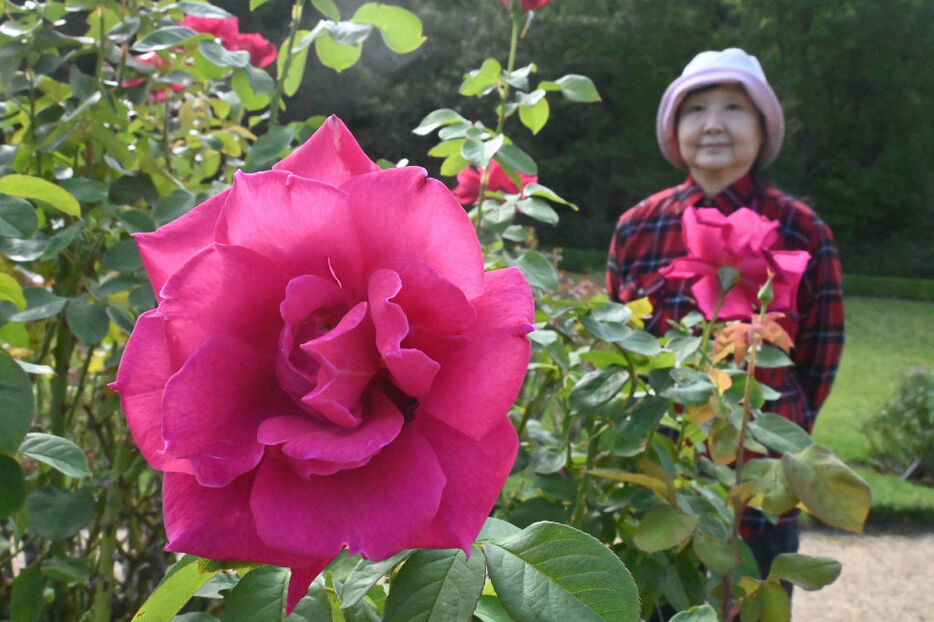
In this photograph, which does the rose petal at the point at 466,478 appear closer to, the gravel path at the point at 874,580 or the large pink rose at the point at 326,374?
the large pink rose at the point at 326,374

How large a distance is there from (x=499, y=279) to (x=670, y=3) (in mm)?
18337

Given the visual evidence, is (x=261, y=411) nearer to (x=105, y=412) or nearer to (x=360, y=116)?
(x=105, y=412)

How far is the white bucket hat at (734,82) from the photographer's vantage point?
1.67 m

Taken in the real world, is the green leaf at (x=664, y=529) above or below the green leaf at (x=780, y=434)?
below

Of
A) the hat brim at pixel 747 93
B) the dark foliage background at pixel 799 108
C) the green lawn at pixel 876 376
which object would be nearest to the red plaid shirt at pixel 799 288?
the hat brim at pixel 747 93

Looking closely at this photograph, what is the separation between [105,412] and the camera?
91 cm

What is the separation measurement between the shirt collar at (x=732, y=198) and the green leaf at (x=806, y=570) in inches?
44.7

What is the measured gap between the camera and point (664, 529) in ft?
1.96

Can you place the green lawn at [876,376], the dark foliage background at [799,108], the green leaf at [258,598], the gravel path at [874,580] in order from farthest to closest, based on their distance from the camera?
the dark foliage background at [799,108], the green lawn at [876,376], the gravel path at [874,580], the green leaf at [258,598]

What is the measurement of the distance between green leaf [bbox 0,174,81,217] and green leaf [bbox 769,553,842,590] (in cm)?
62

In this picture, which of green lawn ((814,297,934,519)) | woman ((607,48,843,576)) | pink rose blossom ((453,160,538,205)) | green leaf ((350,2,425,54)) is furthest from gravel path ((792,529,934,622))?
green leaf ((350,2,425,54))

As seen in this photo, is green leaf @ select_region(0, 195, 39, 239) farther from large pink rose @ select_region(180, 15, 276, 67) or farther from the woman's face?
the woman's face

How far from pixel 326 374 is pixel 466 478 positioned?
63 millimetres

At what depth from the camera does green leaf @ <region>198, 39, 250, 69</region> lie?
0.74 meters
